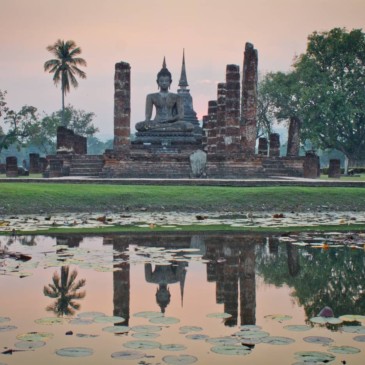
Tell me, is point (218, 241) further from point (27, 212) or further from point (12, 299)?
point (27, 212)

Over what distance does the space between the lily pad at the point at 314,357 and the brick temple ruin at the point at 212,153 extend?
23039mm

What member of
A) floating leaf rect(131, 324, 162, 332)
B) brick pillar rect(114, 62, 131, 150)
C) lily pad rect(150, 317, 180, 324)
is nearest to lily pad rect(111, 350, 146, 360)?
floating leaf rect(131, 324, 162, 332)

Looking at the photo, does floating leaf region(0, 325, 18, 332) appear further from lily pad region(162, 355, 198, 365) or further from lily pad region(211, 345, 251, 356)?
lily pad region(211, 345, 251, 356)

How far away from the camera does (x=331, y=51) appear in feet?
176

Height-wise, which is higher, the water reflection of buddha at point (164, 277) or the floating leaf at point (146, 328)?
the water reflection of buddha at point (164, 277)

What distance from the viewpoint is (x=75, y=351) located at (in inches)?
227

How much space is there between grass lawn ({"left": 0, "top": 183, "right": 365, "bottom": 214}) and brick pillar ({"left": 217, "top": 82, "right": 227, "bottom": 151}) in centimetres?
1448

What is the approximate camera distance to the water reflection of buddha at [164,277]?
26.5 feet

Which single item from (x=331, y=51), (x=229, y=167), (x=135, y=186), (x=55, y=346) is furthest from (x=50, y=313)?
(x=331, y=51)

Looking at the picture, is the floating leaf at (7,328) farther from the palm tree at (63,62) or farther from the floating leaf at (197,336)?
the palm tree at (63,62)

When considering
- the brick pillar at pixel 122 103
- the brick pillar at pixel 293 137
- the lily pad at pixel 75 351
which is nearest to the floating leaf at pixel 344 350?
the lily pad at pixel 75 351

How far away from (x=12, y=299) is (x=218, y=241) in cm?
538

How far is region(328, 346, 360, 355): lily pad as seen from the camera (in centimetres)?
577

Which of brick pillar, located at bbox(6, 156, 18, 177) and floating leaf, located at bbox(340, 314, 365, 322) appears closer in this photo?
floating leaf, located at bbox(340, 314, 365, 322)
